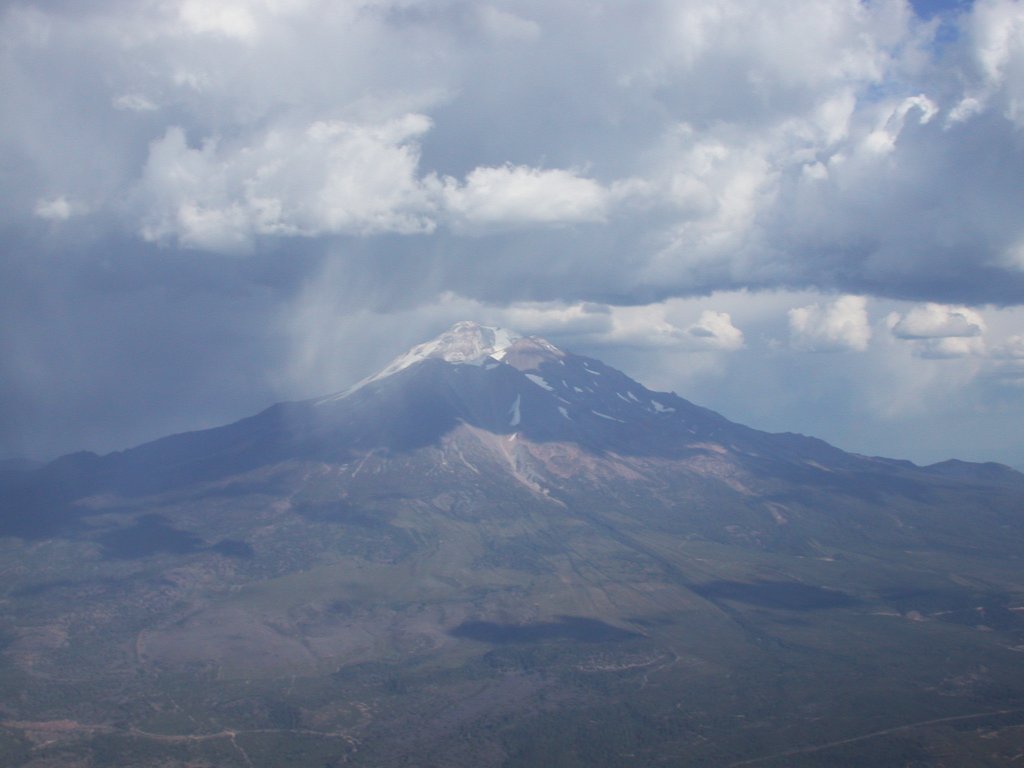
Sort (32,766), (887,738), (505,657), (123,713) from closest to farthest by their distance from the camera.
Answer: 1. (32,766)
2. (887,738)
3. (123,713)
4. (505,657)

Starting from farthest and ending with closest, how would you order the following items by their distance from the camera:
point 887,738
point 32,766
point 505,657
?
point 505,657 → point 887,738 → point 32,766

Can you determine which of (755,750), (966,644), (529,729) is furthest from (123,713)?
(966,644)

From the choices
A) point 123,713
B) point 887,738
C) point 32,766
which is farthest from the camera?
point 123,713

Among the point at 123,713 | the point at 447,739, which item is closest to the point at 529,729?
the point at 447,739

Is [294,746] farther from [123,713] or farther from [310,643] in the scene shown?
[310,643]

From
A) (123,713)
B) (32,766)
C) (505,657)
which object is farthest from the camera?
(505,657)

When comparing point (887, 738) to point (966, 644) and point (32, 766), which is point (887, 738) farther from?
point (32, 766)

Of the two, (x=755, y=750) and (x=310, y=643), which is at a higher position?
(x=310, y=643)

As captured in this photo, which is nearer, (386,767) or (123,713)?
(386,767)

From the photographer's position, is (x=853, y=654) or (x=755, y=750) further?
(x=853, y=654)

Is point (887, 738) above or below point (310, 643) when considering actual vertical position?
below
